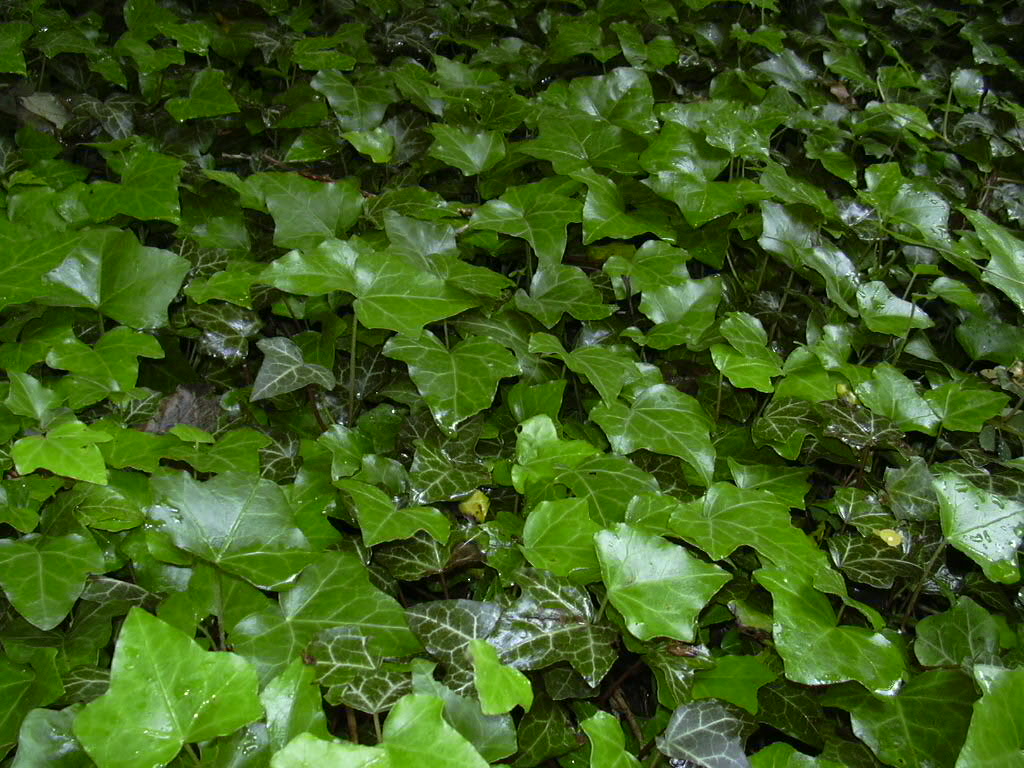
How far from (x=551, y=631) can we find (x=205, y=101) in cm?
167

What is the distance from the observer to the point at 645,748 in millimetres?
1117

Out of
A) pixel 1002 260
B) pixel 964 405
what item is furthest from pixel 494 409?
pixel 1002 260

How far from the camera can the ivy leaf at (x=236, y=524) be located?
1142 mm

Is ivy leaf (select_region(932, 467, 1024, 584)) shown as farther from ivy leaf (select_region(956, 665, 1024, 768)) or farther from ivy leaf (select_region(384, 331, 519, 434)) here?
ivy leaf (select_region(384, 331, 519, 434))

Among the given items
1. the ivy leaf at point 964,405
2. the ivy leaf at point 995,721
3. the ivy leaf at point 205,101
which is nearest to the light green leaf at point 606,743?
the ivy leaf at point 995,721

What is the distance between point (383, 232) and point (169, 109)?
750mm

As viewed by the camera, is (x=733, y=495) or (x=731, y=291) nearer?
(x=733, y=495)

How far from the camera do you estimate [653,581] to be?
1.12 m

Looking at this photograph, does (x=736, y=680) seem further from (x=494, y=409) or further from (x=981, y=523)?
(x=494, y=409)

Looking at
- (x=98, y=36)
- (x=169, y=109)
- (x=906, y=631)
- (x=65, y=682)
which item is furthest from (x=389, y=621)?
(x=98, y=36)

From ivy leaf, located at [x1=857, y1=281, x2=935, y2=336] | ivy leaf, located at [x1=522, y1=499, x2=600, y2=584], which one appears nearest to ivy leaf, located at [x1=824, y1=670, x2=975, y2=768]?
ivy leaf, located at [x1=522, y1=499, x2=600, y2=584]

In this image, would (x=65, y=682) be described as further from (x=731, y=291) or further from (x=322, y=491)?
(x=731, y=291)

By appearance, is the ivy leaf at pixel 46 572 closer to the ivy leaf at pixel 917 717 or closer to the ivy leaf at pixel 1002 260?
the ivy leaf at pixel 917 717

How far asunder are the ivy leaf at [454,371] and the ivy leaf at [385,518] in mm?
181
